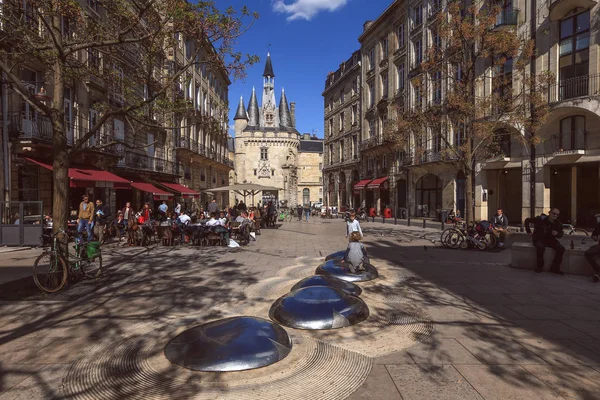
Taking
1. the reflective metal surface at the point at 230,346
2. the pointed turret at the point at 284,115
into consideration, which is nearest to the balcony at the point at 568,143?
the reflective metal surface at the point at 230,346

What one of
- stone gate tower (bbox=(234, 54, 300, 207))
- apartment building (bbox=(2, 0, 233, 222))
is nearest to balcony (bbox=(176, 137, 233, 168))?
apartment building (bbox=(2, 0, 233, 222))

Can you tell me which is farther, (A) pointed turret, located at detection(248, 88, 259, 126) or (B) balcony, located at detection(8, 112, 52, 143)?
(A) pointed turret, located at detection(248, 88, 259, 126)

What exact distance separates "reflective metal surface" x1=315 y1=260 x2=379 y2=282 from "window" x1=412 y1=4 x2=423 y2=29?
2645 centimetres

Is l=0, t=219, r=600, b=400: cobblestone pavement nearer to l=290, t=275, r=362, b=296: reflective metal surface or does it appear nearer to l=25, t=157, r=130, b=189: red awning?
l=290, t=275, r=362, b=296: reflective metal surface

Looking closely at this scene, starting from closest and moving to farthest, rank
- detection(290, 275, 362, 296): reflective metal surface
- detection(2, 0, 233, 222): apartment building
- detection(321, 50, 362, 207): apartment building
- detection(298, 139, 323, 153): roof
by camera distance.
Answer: detection(290, 275, 362, 296): reflective metal surface < detection(2, 0, 233, 222): apartment building < detection(321, 50, 362, 207): apartment building < detection(298, 139, 323, 153): roof

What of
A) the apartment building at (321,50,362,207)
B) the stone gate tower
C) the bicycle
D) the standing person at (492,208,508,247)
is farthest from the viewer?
the stone gate tower

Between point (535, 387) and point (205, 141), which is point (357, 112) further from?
point (535, 387)

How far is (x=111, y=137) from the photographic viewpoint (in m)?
18.6

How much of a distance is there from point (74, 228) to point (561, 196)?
2503 centimetres

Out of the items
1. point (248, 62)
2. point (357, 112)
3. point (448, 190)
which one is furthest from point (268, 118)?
point (248, 62)

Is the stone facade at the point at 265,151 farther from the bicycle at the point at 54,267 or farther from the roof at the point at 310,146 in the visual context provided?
the bicycle at the point at 54,267

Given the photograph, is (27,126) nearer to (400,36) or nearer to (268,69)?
(400,36)

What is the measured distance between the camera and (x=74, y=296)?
6066mm

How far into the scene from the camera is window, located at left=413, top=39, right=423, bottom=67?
2745 centimetres
